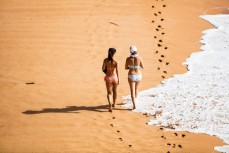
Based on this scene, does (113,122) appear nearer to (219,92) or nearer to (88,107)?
(88,107)

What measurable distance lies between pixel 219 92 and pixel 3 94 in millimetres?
6858

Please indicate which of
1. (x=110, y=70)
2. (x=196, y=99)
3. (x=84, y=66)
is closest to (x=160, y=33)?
(x=84, y=66)

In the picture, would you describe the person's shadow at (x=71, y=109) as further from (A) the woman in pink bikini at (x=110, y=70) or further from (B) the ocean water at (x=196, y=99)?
(B) the ocean water at (x=196, y=99)

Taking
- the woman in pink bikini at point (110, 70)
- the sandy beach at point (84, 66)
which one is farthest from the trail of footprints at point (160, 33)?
the woman in pink bikini at point (110, 70)

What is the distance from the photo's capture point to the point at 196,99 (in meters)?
10.7

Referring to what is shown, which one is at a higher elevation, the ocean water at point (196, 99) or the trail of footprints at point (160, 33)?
the trail of footprints at point (160, 33)

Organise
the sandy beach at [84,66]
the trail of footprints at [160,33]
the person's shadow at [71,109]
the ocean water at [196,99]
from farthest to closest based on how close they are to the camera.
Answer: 1. the trail of footprints at [160,33]
2. the person's shadow at [71,109]
3. the ocean water at [196,99]
4. the sandy beach at [84,66]

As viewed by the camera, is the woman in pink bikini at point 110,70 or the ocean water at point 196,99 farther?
the woman in pink bikini at point 110,70

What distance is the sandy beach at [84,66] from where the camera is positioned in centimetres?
832

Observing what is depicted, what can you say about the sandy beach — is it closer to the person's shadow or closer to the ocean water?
the person's shadow

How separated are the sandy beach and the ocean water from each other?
14.4 inches

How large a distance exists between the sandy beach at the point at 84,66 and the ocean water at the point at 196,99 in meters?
0.37

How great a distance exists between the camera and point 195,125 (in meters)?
8.97

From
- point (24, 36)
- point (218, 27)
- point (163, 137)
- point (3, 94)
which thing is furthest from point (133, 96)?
point (218, 27)
